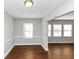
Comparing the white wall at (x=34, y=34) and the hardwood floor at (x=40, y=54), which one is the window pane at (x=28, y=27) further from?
the hardwood floor at (x=40, y=54)

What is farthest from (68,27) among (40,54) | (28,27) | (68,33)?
(40,54)

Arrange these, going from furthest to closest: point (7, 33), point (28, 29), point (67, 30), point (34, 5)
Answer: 1. point (67, 30)
2. point (28, 29)
3. point (7, 33)
4. point (34, 5)

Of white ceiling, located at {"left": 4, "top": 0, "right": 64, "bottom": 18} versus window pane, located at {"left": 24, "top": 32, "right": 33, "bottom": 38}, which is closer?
white ceiling, located at {"left": 4, "top": 0, "right": 64, "bottom": 18}

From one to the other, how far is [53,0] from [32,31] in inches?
276

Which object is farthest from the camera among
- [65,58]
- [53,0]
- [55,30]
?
[55,30]

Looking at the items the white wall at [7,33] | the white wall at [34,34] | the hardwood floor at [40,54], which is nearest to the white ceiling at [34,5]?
the white wall at [7,33]

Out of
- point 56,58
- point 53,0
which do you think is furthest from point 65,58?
point 53,0

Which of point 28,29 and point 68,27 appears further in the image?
point 68,27

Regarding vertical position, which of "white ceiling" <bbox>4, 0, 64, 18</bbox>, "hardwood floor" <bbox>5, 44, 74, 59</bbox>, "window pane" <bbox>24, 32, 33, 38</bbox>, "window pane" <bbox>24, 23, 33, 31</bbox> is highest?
"white ceiling" <bbox>4, 0, 64, 18</bbox>

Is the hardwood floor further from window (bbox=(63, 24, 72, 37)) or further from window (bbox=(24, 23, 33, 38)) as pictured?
window (bbox=(63, 24, 72, 37))

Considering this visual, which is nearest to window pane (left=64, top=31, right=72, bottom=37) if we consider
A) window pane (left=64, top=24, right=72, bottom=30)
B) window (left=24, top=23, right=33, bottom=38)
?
window pane (left=64, top=24, right=72, bottom=30)

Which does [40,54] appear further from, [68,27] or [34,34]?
[68,27]
